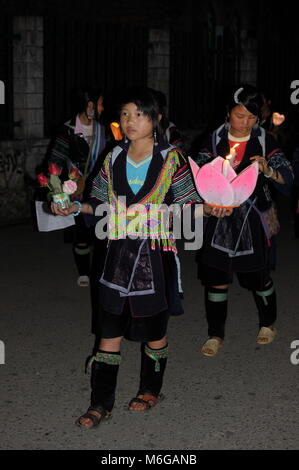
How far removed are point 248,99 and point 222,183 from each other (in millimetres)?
982

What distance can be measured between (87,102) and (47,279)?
185 centimetres

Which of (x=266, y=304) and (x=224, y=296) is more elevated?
(x=224, y=296)

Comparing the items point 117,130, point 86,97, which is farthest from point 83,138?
point 117,130

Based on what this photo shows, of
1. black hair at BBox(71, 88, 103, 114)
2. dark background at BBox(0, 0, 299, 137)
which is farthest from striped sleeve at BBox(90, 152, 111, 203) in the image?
dark background at BBox(0, 0, 299, 137)

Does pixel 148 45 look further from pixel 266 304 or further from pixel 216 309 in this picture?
pixel 216 309

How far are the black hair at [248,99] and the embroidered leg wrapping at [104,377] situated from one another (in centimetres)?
192

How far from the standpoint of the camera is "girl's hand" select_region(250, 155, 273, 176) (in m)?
4.97

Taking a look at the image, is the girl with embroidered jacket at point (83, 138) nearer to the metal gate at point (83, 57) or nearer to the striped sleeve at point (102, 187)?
the striped sleeve at point (102, 187)

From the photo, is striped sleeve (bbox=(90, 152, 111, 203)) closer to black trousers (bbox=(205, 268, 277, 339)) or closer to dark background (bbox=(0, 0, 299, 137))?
black trousers (bbox=(205, 268, 277, 339))

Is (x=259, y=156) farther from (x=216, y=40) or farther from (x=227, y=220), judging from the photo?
(x=216, y=40)

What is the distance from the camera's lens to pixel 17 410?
4.49 meters

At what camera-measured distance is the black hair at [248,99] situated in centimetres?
508

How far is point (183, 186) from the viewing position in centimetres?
428

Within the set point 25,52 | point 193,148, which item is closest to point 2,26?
point 25,52
